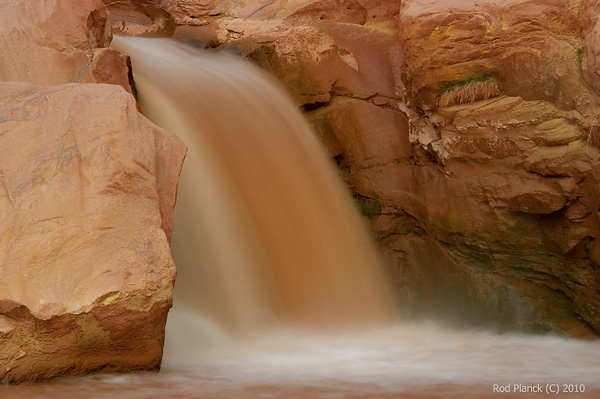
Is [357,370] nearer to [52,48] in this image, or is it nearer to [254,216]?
[254,216]

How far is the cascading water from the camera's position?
9.94 ft

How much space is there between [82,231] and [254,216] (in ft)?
6.73

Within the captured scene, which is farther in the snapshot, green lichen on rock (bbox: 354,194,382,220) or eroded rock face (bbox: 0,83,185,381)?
green lichen on rock (bbox: 354,194,382,220)

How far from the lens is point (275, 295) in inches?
184

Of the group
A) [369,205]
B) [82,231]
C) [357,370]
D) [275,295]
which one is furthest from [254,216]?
[82,231]

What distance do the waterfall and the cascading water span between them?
11 millimetres

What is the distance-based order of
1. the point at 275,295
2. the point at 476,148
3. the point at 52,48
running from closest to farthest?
the point at 52,48 → the point at 275,295 → the point at 476,148

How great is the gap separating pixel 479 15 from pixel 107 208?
3.49m

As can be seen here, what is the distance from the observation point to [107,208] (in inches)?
121

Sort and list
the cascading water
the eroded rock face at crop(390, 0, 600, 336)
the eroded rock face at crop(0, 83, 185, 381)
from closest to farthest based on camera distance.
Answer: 1. the eroded rock face at crop(0, 83, 185, 381)
2. the cascading water
3. the eroded rock face at crop(390, 0, 600, 336)

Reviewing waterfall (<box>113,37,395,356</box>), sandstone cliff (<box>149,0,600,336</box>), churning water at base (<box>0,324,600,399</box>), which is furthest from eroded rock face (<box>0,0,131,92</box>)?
sandstone cliff (<box>149,0,600,336</box>)

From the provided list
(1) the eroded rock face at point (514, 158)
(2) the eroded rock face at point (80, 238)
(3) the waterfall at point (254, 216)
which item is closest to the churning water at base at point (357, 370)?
(2) the eroded rock face at point (80, 238)

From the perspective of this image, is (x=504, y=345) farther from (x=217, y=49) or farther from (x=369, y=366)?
(x=217, y=49)

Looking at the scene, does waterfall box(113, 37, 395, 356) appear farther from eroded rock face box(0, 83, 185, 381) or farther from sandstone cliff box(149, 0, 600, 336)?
eroded rock face box(0, 83, 185, 381)
